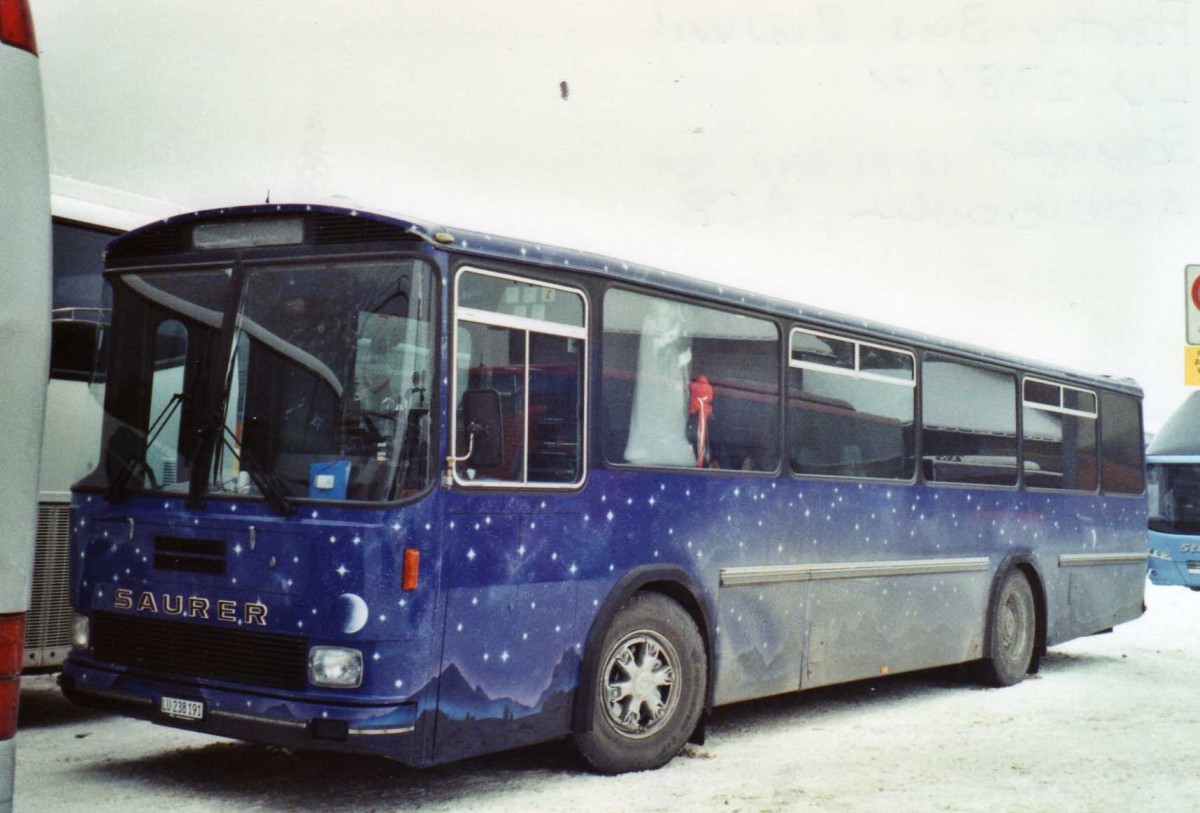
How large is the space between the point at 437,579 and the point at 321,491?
0.69 m

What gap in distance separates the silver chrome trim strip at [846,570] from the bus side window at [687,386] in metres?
0.68

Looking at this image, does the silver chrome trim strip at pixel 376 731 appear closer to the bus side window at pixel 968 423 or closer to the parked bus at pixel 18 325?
the parked bus at pixel 18 325

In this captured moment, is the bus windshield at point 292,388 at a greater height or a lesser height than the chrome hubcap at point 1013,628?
greater

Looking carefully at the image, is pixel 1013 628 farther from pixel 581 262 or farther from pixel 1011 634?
pixel 581 262

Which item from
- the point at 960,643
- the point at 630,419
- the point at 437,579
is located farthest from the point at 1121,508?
the point at 437,579

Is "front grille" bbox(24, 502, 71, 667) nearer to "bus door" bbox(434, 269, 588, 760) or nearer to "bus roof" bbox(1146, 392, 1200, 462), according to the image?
"bus door" bbox(434, 269, 588, 760)

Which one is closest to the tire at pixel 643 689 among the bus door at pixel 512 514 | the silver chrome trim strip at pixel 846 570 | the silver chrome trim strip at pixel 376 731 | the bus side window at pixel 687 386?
the bus door at pixel 512 514

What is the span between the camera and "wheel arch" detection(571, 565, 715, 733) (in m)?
7.44

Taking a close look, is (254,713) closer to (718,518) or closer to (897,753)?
(718,518)

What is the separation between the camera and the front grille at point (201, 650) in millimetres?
6504

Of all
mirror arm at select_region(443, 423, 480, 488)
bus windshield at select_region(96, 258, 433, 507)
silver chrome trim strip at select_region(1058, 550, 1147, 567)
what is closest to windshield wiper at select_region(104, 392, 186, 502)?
bus windshield at select_region(96, 258, 433, 507)

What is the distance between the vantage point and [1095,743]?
30.5 ft

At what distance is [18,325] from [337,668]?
2989 mm

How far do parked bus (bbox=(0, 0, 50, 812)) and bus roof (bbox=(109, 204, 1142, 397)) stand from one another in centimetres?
282
